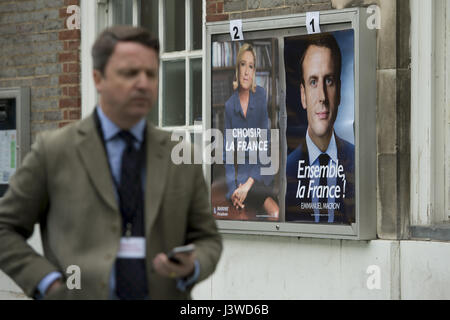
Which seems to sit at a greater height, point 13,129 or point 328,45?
point 328,45

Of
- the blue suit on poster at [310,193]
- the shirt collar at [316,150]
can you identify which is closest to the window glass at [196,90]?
the blue suit on poster at [310,193]

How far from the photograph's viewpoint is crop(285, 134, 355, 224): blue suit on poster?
7.42 meters

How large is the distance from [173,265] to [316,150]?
4.76m

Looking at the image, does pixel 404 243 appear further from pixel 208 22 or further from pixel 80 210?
pixel 80 210

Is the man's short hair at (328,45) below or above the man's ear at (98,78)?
above

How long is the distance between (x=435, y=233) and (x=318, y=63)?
1666 mm

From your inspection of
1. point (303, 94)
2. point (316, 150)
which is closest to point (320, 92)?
point (303, 94)

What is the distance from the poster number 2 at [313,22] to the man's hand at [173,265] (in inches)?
191

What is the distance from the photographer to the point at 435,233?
282 inches

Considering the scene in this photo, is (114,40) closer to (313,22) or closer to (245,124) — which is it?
(313,22)

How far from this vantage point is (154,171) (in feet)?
10.4

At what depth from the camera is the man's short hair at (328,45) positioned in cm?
752

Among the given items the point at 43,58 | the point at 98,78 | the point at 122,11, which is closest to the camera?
the point at 98,78

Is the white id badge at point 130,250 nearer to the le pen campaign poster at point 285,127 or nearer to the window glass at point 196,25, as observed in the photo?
the le pen campaign poster at point 285,127
